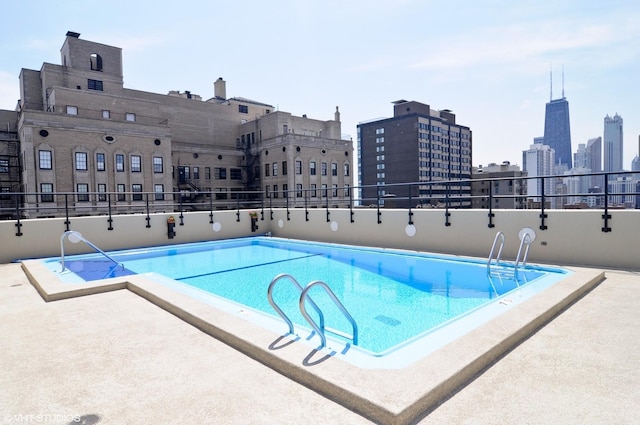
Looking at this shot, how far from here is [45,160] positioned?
3309 centimetres

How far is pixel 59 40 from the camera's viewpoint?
42.8m

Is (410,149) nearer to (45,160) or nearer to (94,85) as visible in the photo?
(94,85)

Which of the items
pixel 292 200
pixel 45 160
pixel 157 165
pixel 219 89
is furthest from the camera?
pixel 219 89

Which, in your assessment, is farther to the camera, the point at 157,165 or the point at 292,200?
the point at 292,200

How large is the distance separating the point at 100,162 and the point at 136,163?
340 centimetres

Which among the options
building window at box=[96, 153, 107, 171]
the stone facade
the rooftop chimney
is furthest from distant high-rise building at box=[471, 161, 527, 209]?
building window at box=[96, 153, 107, 171]

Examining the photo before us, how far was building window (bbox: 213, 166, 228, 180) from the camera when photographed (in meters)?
50.3

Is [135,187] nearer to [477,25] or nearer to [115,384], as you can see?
[477,25]

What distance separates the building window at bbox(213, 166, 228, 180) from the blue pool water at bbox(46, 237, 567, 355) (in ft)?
126

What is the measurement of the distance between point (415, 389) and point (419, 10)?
391 inches

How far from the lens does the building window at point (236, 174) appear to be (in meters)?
52.0

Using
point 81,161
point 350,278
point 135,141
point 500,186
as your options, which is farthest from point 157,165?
point 500,186

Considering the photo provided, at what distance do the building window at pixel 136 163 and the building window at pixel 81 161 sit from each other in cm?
429

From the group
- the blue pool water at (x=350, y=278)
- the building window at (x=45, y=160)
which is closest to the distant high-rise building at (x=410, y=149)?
the building window at (x=45, y=160)
